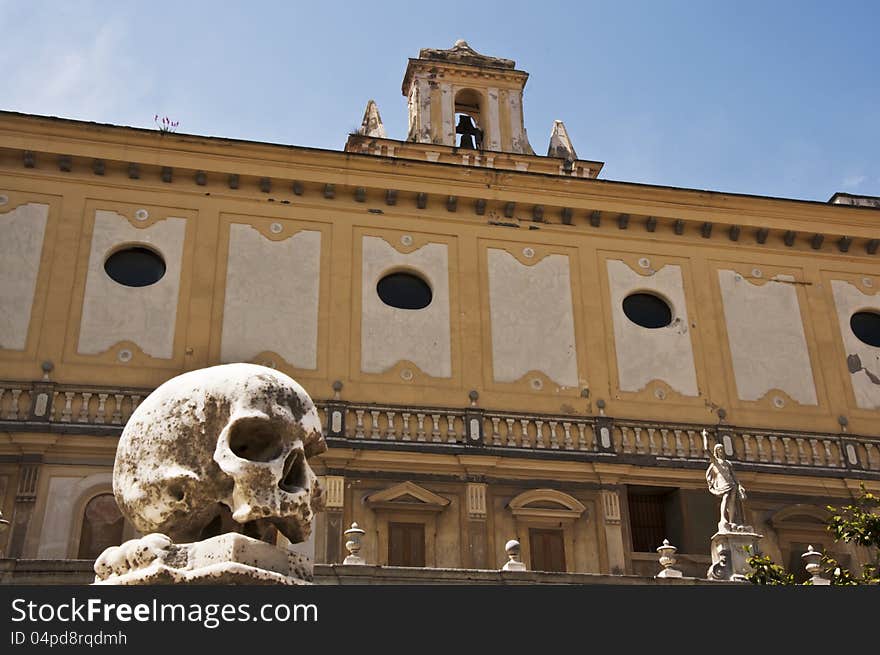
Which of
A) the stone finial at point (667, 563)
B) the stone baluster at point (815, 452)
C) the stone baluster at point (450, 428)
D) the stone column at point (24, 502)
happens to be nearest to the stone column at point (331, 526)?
the stone baluster at point (450, 428)

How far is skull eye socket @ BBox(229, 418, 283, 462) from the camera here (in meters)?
5.37

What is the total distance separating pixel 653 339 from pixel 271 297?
8.99m

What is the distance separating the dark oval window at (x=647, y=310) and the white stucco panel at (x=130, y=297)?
10.6 meters

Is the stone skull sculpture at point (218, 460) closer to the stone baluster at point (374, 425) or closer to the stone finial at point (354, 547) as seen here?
the stone finial at point (354, 547)

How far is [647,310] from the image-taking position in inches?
1016

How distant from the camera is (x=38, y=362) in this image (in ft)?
71.5

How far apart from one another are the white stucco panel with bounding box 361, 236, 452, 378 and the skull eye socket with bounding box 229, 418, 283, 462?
17723 millimetres

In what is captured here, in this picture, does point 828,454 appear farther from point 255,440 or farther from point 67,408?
point 255,440

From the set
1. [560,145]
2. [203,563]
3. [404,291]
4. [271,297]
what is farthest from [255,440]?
[560,145]

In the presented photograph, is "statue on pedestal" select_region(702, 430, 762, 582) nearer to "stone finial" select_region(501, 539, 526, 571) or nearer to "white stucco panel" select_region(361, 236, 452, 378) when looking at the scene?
"stone finial" select_region(501, 539, 526, 571)

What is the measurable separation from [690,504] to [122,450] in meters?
19.1
